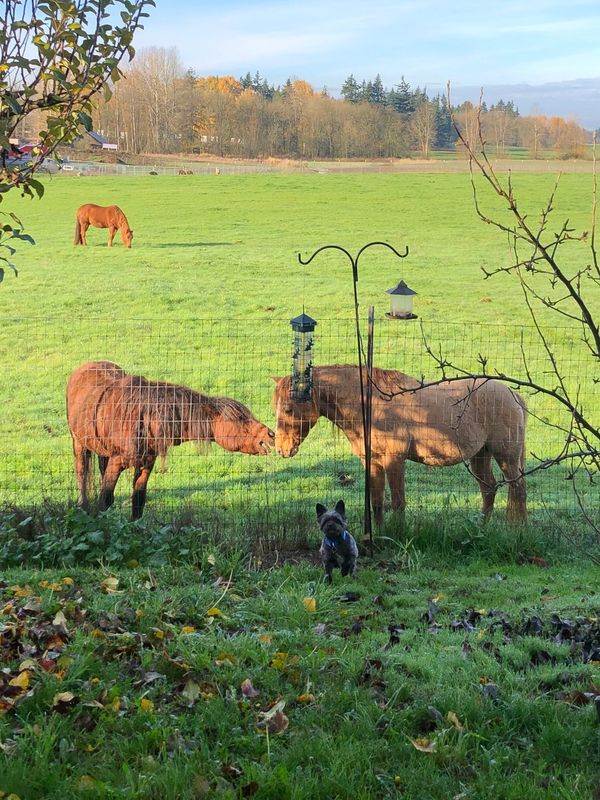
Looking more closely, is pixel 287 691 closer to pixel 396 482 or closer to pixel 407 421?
pixel 396 482

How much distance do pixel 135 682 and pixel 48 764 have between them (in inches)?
31.8

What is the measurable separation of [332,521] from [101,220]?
2497 centimetres

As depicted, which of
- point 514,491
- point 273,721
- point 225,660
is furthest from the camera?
point 514,491

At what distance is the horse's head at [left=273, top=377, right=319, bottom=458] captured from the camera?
8.86m

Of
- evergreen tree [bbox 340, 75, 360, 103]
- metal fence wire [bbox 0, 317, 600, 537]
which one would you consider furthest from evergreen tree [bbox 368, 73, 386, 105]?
metal fence wire [bbox 0, 317, 600, 537]

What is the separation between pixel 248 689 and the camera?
4359 millimetres

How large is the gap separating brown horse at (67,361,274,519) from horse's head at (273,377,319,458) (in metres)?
0.14

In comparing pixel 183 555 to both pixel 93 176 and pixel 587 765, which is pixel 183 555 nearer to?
pixel 587 765

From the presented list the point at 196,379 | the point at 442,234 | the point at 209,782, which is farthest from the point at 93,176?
the point at 209,782

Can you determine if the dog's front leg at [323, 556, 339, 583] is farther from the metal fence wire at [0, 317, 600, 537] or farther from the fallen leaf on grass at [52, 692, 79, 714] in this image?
the fallen leaf on grass at [52, 692, 79, 714]

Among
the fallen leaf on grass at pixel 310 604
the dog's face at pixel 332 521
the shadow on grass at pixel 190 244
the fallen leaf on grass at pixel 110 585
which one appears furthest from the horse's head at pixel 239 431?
the shadow on grass at pixel 190 244

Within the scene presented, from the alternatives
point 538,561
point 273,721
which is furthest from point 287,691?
point 538,561

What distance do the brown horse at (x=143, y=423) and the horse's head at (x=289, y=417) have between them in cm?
14

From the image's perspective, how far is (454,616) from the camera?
587cm
